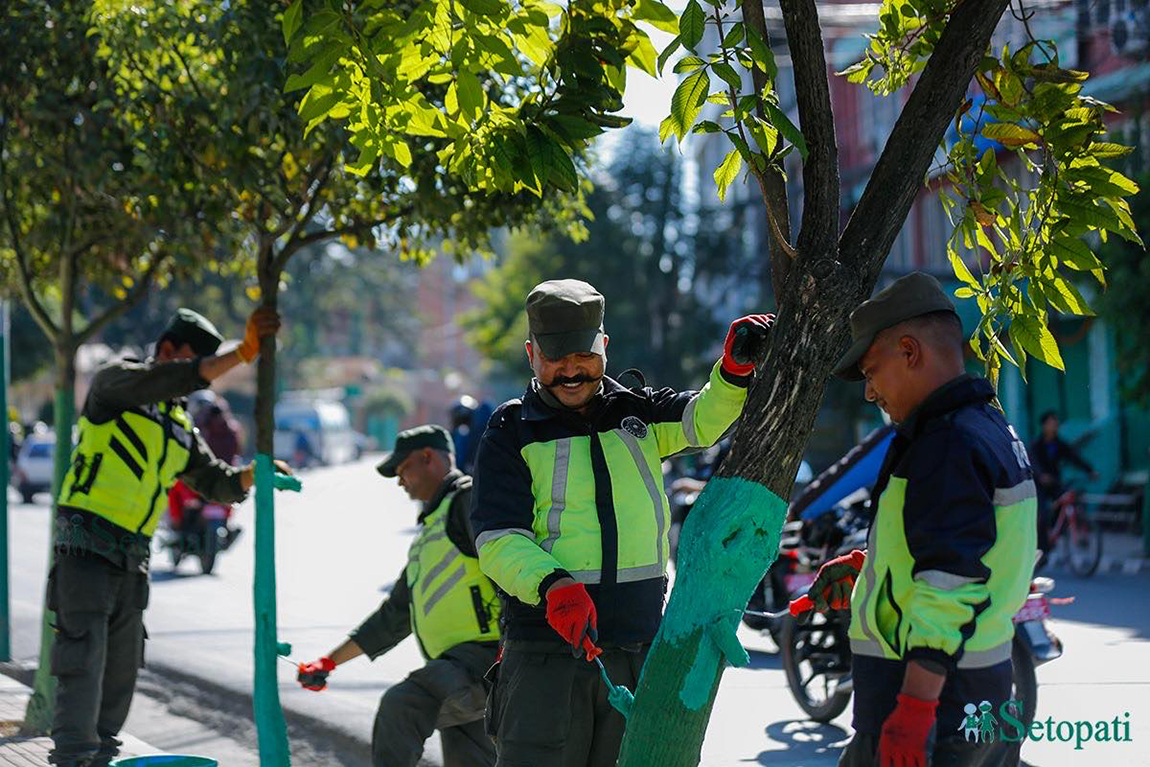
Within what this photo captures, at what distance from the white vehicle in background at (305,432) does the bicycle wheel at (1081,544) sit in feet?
121

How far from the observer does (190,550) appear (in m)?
17.5

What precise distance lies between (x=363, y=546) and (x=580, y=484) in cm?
1821

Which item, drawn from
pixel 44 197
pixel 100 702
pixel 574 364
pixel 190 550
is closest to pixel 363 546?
pixel 190 550

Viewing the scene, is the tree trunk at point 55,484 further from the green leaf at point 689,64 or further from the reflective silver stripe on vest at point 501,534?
the green leaf at point 689,64

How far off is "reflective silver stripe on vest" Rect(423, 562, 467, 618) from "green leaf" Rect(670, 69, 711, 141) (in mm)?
2482

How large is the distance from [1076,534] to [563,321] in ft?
42.1

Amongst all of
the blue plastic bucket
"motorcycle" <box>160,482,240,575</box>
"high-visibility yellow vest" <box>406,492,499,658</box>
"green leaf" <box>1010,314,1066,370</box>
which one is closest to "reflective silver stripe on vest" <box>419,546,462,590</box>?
"high-visibility yellow vest" <box>406,492,499,658</box>

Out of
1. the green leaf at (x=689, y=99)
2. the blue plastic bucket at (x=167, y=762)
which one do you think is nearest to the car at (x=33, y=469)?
the blue plastic bucket at (x=167, y=762)

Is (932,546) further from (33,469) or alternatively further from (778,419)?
(33,469)

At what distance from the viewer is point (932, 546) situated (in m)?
3.13

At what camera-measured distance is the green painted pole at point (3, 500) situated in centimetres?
1009

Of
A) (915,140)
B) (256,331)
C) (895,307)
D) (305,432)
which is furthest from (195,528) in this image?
(305,432)

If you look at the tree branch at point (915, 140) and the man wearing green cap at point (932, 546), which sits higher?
the tree branch at point (915, 140)

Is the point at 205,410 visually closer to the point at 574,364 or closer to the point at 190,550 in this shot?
the point at 190,550
